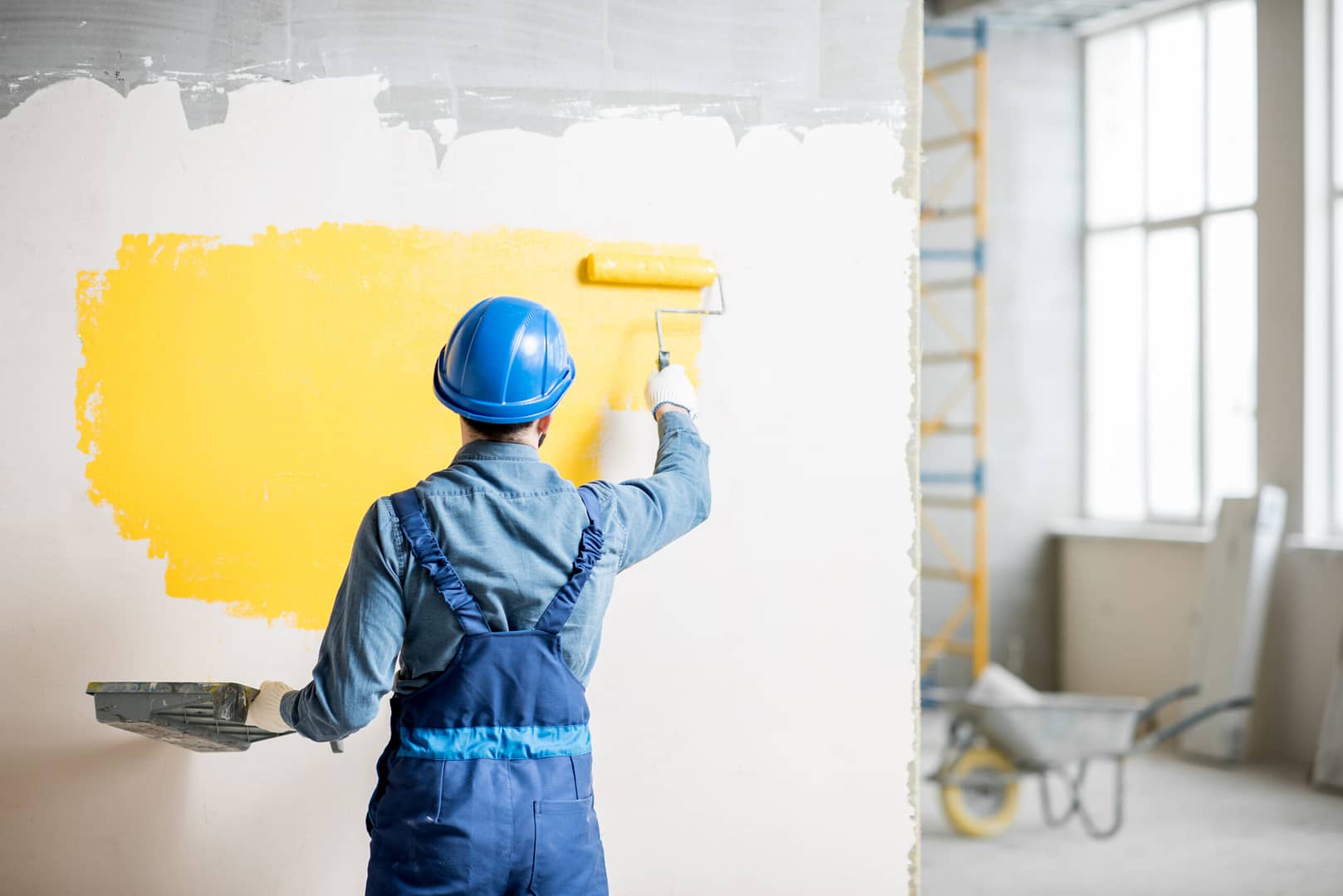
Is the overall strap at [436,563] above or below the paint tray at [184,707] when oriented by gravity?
above

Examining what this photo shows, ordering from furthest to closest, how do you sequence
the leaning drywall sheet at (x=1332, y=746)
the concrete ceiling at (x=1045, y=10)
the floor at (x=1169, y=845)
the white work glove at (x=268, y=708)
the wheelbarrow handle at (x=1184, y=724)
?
the concrete ceiling at (x=1045, y=10), the leaning drywall sheet at (x=1332, y=746), the wheelbarrow handle at (x=1184, y=724), the floor at (x=1169, y=845), the white work glove at (x=268, y=708)

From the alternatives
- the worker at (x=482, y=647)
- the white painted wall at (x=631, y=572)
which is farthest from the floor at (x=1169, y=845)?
the worker at (x=482, y=647)

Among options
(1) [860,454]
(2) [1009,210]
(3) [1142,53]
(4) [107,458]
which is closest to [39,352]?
(4) [107,458]

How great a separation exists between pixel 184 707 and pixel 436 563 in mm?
584

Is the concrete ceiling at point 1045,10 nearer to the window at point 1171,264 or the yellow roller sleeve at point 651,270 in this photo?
the window at point 1171,264

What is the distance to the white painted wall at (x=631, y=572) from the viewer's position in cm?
217

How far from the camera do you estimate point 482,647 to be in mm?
1630

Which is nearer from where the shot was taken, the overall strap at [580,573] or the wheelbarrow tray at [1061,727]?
the overall strap at [580,573]

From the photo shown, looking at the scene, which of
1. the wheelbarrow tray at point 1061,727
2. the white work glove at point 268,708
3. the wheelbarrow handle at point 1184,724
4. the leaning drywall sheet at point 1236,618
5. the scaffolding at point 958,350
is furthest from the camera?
the scaffolding at point 958,350

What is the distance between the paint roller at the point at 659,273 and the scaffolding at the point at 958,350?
4.21 meters

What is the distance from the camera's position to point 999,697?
4.70 m

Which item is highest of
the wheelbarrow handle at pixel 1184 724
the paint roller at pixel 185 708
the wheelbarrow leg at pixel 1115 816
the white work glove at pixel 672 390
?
the white work glove at pixel 672 390

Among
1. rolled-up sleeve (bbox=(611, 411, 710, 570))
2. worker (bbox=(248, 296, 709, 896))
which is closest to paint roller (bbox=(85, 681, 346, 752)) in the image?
worker (bbox=(248, 296, 709, 896))

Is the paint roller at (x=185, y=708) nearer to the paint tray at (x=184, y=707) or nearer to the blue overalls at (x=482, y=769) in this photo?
the paint tray at (x=184, y=707)
